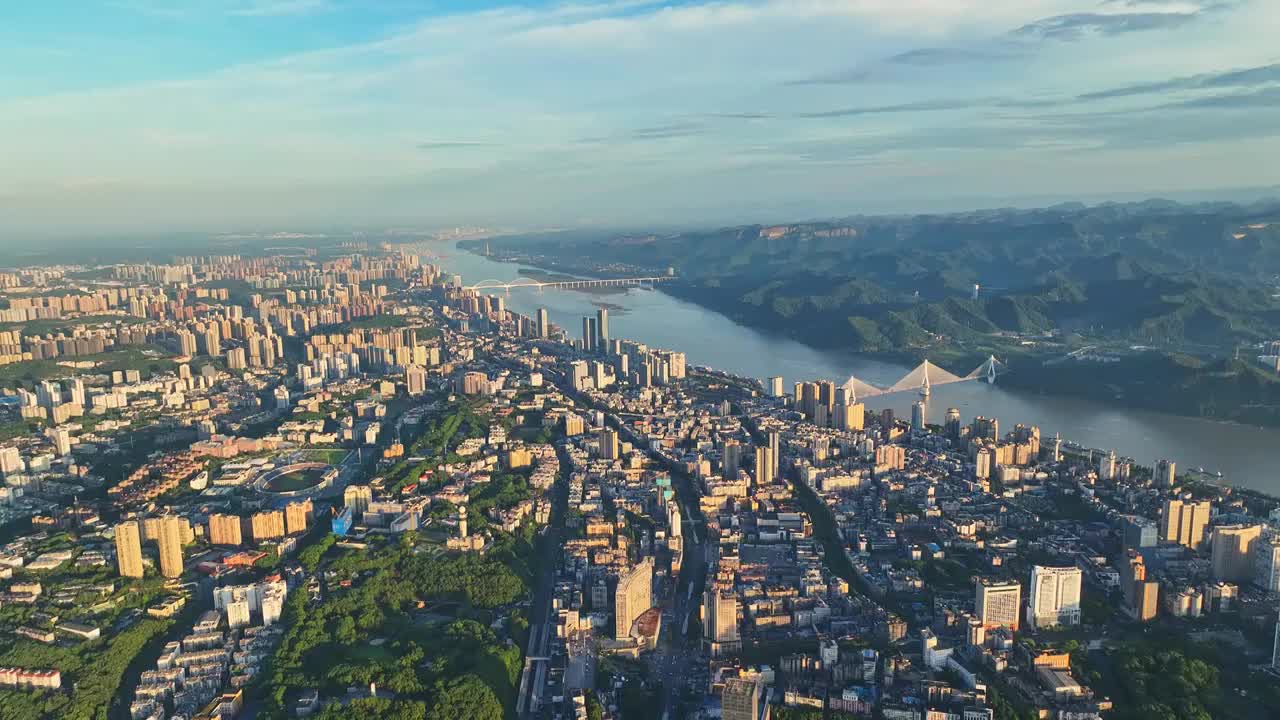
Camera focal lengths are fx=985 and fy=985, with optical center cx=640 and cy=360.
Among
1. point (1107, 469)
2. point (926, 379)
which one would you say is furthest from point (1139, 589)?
point (926, 379)

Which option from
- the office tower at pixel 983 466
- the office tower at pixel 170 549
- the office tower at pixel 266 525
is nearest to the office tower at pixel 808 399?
the office tower at pixel 983 466

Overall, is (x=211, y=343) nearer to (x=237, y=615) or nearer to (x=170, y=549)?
(x=170, y=549)

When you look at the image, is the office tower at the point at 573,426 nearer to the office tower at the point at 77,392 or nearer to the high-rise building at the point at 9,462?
the high-rise building at the point at 9,462

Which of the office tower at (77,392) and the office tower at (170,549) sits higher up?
the office tower at (77,392)

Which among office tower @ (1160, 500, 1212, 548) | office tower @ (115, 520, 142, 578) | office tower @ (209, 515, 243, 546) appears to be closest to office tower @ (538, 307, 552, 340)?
office tower @ (209, 515, 243, 546)

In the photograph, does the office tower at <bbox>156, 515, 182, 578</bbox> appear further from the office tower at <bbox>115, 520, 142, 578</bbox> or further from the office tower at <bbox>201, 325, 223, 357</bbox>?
the office tower at <bbox>201, 325, 223, 357</bbox>

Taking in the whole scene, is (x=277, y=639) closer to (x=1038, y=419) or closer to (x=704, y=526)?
(x=704, y=526)

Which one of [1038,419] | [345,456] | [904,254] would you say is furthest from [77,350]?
[904,254]
